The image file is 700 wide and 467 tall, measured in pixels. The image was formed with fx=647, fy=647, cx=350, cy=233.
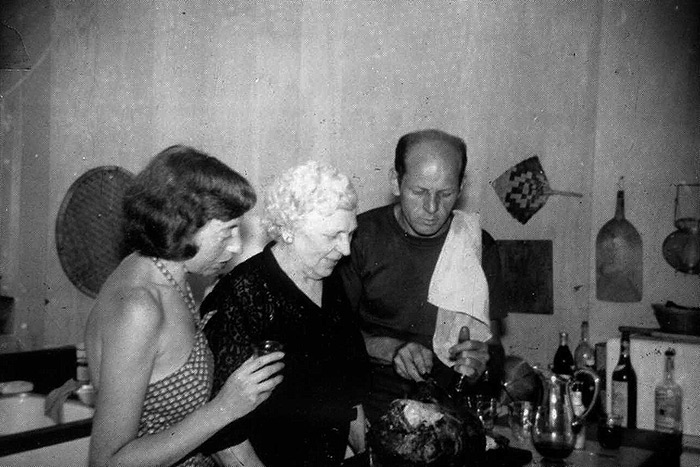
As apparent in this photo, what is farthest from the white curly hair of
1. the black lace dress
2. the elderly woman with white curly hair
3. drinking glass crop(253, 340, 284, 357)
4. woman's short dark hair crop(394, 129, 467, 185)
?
woman's short dark hair crop(394, 129, 467, 185)

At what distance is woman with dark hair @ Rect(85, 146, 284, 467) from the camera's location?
1.38 meters

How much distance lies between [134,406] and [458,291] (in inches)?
59.7

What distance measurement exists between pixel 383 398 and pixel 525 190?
170 cm

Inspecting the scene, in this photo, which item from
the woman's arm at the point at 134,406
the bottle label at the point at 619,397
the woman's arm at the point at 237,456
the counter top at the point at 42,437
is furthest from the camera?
the bottle label at the point at 619,397

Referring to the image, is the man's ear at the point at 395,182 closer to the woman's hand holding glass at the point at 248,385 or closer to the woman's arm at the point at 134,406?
the woman's hand holding glass at the point at 248,385

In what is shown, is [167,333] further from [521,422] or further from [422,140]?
[422,140]

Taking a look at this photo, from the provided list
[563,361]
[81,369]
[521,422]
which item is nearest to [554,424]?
[521,422]

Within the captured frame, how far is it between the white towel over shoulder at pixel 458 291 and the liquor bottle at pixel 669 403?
728 millimetres

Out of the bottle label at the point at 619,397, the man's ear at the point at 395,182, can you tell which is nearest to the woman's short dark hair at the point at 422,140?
the man's ear at the point at 395,182

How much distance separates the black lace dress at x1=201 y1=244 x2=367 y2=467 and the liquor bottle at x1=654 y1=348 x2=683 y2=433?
1.44 metres

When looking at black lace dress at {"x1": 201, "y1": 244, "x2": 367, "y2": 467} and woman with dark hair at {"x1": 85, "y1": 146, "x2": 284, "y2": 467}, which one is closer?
woman with dark hair at {"x1": 85, "y1": 146, "x2": 284, "y2": 467}

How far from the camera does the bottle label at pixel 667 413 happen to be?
2.59 meters

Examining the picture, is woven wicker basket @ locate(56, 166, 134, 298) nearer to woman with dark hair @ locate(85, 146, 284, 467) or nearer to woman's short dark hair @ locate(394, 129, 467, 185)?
woman's short dark hair @ locate(394, 129, 467, 185)

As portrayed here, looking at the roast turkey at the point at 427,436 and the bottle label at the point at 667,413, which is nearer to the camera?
the roast turkey at the point at 427,436
